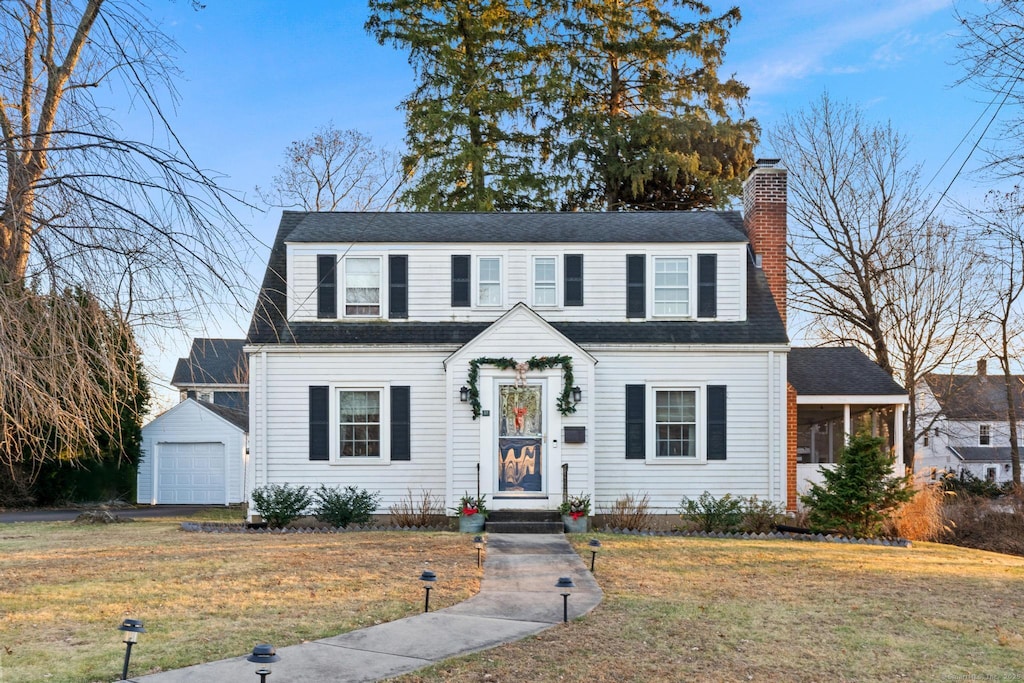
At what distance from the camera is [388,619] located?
788 centimetres

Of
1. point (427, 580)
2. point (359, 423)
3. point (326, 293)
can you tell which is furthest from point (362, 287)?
point (427, 580)

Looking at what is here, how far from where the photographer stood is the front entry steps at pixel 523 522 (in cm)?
1495

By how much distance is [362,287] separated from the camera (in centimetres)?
1702

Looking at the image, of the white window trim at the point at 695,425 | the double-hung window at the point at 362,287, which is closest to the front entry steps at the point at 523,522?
the white window trim at the point at 695,425

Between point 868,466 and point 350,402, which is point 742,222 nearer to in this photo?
point 868,466

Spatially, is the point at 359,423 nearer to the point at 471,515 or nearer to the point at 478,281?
the point at 471,515

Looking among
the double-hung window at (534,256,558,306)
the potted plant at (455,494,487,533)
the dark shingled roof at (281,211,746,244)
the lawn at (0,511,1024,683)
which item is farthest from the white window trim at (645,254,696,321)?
the potted plant at (455,494,487,533)

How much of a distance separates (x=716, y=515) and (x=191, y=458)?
17404 millimetres

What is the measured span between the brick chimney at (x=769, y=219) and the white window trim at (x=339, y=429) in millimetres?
8238

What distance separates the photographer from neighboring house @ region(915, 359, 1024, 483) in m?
30.1

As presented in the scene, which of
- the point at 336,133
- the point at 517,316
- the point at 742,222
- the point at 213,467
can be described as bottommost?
the point at 213,467

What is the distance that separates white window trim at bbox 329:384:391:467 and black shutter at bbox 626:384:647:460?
→ 4527mm

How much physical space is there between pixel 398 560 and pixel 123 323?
7608mm

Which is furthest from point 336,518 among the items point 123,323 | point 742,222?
point 123,323
